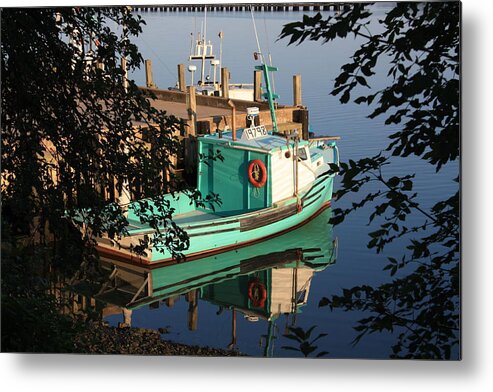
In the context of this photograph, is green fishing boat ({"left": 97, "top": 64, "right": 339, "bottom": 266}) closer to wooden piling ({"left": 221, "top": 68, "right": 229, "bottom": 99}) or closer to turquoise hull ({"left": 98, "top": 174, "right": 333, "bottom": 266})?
turquoise hull ({"left": 98, "top": 174, "right": 333, "bottom": 266})

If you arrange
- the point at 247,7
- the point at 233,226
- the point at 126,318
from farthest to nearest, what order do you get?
1. the point at 233,226
2. the point at 126,318
3. the point at 247,7

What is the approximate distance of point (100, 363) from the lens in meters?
5.16

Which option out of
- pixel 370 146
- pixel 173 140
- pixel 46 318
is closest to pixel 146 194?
pixel 173 140

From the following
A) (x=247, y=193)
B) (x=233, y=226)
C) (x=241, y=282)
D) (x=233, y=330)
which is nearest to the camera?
(x=233, y=330)

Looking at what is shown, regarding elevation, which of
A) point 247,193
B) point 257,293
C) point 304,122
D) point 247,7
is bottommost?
point 257,293

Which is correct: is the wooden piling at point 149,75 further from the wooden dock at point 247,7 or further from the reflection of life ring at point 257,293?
the reflection of life ring at point 257,293

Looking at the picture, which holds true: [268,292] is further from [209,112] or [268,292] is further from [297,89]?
[297,89]

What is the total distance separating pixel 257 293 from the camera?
20.0 ft

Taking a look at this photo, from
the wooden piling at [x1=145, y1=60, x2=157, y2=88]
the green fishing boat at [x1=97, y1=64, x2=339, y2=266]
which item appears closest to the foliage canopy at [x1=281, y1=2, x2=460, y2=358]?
the green fishing boat at [x1=97, y1=64, x2=339, y2=266]

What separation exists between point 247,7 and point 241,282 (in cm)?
188

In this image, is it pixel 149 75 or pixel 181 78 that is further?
pixel 181 78

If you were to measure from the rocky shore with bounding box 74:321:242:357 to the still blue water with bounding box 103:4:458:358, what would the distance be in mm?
64

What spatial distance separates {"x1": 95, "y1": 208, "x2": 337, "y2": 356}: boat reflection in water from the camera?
580 cm

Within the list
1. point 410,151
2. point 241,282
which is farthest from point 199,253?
point 410,151
